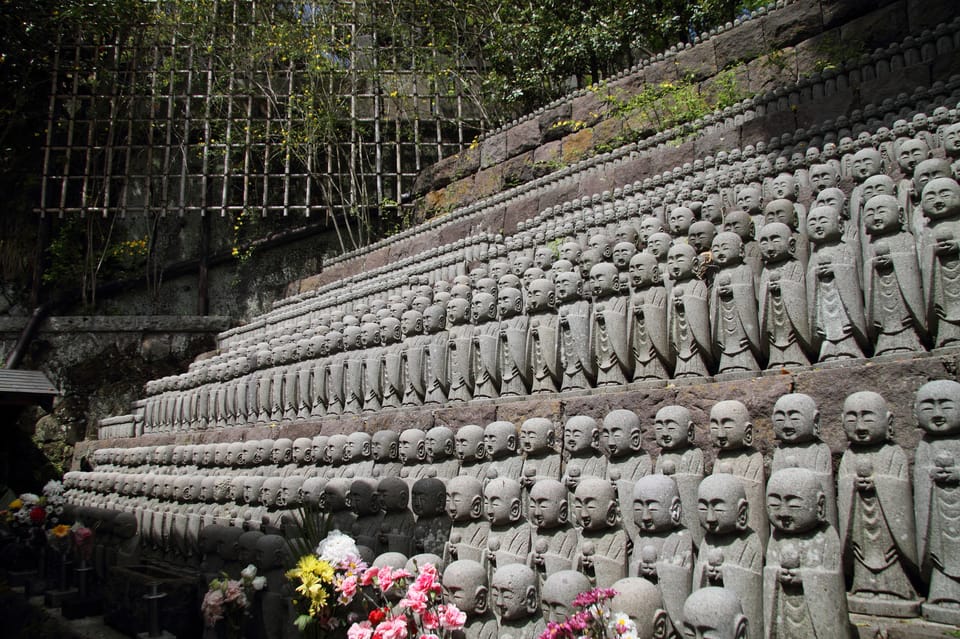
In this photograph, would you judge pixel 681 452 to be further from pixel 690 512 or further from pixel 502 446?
pixel 502 446

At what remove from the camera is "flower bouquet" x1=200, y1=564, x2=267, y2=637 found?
5.04 meters

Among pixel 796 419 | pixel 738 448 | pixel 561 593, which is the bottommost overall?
pixel 561 593

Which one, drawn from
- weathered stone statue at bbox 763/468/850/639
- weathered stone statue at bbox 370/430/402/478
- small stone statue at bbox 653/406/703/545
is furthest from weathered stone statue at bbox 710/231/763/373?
weathered stone statue at bbox 370/430/402/478

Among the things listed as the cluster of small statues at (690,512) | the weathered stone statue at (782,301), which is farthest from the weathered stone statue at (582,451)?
the weathered stone statue at (782,301)

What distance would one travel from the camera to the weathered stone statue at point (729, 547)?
3951mm

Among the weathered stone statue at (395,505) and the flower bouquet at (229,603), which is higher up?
the weathered stone statue at (395,505)

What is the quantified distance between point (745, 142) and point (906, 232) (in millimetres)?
6767

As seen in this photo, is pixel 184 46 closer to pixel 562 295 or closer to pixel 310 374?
pixel 310 374

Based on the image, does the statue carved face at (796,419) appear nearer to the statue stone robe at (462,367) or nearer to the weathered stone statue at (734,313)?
the weathered stone statue at (734,313)

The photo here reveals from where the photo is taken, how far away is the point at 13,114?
20781mm

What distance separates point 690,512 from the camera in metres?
4.78

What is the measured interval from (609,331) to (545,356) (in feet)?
2.52

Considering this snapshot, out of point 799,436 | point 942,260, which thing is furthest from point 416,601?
point 942,260

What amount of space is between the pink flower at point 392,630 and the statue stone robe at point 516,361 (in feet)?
12.9
